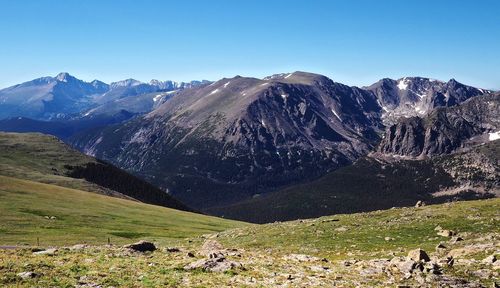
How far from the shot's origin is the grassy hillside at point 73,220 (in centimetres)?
6862

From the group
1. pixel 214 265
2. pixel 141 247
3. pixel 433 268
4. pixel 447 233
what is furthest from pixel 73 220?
pixel 433 268

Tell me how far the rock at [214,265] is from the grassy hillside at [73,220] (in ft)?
122

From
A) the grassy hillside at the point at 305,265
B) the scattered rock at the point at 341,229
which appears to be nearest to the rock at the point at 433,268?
the grassy hillside at the point at 305,265

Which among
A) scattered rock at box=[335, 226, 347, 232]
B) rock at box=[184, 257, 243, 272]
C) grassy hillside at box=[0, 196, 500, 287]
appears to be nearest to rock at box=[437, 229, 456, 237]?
grassy hillside at box=[0, 196, 500, 287]

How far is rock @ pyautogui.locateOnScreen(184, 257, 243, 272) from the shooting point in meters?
31.5

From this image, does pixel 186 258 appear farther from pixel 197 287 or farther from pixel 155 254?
pixel 197 287

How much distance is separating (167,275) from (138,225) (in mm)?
69016

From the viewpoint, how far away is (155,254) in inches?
1558

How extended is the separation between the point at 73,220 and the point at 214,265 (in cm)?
6205

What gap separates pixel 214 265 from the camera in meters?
32.3

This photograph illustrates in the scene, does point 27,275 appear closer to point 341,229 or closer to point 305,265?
point 305,265

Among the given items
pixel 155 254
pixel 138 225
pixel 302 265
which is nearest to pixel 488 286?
pixel 302 265

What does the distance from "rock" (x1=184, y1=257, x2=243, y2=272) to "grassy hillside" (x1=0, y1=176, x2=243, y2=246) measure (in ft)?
122

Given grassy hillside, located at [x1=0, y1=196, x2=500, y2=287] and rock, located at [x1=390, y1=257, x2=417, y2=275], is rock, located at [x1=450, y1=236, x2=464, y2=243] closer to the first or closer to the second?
grassy hillside, located at [x1=0, y1=196, x2=500, y2=287]
